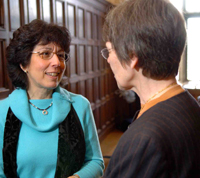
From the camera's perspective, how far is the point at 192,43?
5543mm

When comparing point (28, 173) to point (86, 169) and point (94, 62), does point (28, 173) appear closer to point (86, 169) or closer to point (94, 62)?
point (86, 169)

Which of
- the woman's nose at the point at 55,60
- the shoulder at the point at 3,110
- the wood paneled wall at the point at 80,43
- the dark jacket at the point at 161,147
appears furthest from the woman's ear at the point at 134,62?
the wood paneled wall at the point at 80,43

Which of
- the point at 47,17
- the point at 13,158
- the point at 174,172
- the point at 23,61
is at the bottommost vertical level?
the point at 13,158

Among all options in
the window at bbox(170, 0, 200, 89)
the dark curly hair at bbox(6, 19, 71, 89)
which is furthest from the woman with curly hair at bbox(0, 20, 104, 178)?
the window at bbox(170, 0, 200, 89)

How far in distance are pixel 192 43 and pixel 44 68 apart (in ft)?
15.1

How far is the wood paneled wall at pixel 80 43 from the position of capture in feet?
7.37

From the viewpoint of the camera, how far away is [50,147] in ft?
5.18

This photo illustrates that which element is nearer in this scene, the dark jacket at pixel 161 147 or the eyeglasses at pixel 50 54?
the dark jacket at pixel 161 147

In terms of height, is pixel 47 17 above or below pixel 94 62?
above

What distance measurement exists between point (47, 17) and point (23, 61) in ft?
4.47

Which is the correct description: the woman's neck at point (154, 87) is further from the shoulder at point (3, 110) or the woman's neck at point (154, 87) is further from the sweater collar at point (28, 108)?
the shoulder at point (3, 110)

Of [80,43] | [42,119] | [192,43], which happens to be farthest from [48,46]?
[192,43]

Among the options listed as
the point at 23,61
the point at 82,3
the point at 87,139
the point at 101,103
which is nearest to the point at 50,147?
the point at 87,139

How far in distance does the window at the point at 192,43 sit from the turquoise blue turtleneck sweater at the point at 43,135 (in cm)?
417
